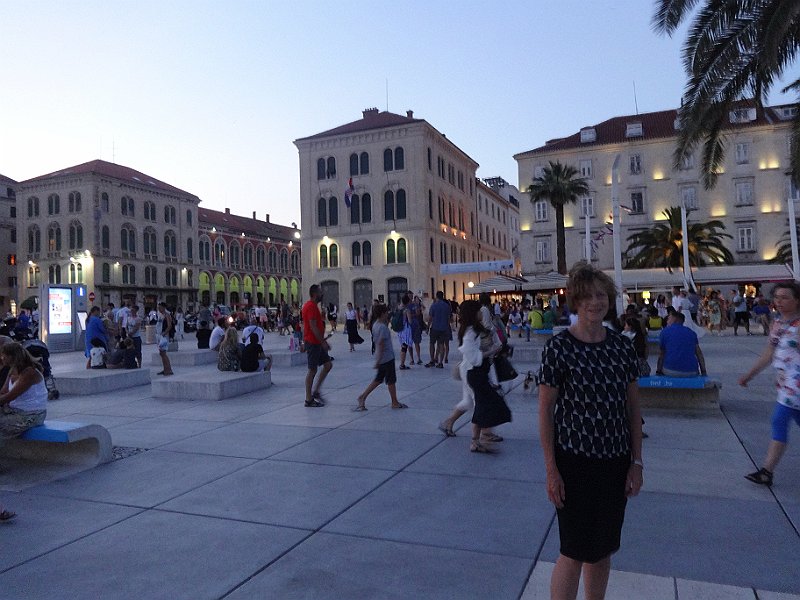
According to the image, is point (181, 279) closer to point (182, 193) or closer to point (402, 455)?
point (182, 193)

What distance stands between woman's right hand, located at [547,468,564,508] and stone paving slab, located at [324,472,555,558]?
4.36 feet

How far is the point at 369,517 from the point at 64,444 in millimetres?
3451

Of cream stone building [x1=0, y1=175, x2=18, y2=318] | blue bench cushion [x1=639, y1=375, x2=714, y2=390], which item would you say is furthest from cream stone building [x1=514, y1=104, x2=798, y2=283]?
cream stone building [x1=0, y1=175, x2=18, y2=318]

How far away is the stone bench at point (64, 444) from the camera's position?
5.54m

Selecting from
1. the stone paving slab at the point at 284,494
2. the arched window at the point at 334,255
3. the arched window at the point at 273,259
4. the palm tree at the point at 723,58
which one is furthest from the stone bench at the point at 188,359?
the arched window at the point at 273,259

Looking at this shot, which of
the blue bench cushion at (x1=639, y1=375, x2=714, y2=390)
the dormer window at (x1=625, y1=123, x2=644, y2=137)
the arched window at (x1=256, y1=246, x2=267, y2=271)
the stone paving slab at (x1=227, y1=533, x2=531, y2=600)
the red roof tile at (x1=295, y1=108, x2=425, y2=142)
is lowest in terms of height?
the stone paving slab at (x1=227, y1=533, x2=531, y2=600)

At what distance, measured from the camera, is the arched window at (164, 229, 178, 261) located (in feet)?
219

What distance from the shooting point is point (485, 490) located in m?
4.93

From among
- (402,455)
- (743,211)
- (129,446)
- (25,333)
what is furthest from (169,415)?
(743,211)

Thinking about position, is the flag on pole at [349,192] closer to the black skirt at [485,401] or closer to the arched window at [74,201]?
the arched window at [74,201]

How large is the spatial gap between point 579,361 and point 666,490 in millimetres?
2926

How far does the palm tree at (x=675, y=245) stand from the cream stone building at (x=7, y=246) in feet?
204

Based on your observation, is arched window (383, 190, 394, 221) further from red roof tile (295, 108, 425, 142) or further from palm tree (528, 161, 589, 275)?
palm tree (528, 161, 589, 275)

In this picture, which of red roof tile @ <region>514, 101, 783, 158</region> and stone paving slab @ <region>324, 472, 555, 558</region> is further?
red roof tile @ <region>514, 101, 783, 158</region>
